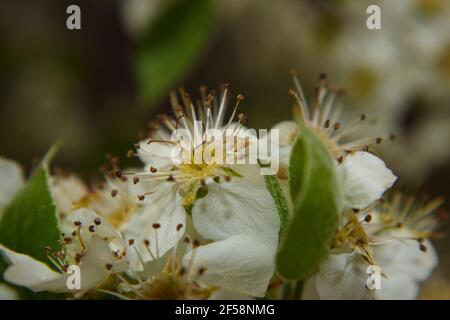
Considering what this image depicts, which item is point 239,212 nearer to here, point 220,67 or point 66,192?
point 66,192

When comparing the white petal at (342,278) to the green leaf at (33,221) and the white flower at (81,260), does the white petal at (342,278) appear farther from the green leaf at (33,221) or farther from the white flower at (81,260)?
the green leaf at (33,221)

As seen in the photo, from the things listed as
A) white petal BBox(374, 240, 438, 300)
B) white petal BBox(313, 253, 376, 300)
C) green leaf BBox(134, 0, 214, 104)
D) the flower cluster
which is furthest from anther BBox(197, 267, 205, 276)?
green leaf BBox(134, 0, 214, 104)

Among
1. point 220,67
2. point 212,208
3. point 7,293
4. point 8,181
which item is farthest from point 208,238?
point 220,67

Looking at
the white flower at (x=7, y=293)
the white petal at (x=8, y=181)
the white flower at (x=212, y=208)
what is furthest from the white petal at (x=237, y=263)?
the white petal at (x=8, y=181)

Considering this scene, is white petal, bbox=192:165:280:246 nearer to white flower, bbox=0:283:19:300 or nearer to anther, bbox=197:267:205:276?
anther, bbox=197:267:205:276

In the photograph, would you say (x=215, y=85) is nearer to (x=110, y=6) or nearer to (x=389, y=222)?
(x=110, y=6)

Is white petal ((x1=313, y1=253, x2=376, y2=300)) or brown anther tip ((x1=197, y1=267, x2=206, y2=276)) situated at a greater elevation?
brown anther tip ((x1=197, y1=267, x2=206, y2=276))
